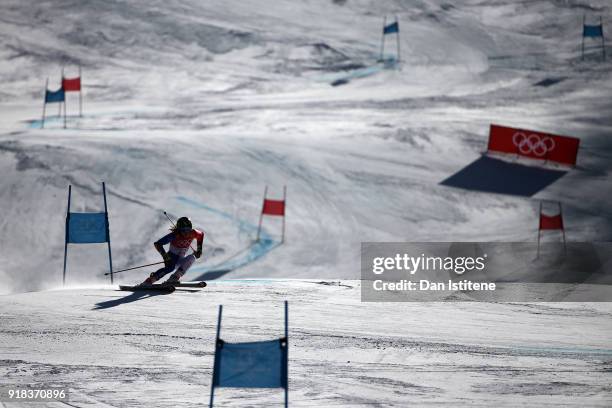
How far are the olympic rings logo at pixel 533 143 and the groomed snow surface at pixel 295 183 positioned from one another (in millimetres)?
937

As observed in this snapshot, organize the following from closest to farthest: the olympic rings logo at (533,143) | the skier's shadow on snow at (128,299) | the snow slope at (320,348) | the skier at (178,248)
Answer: the snow slope at (320,348) < the skier's shadow on snow at (128,299) < the skier at (178,248) < the olympic rings logo at (533,143)

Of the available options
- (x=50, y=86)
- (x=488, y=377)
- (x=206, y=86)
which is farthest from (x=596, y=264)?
(x=50, y=86)

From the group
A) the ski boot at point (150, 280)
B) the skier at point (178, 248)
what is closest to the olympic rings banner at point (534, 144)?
the skier at point (178, 248)

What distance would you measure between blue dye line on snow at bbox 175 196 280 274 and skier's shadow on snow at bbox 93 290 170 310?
419 cm

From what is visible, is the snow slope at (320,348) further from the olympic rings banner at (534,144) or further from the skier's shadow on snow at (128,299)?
the olympic rings banner at (534,144)

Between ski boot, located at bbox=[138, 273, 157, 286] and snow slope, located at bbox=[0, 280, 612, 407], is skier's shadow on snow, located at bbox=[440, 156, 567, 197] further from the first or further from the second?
ski boot, located at bbox=[138, 273, 157, 286]

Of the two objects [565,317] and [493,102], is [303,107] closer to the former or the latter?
[493,102]

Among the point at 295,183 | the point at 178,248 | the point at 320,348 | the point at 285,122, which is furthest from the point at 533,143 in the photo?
the point at 320,348

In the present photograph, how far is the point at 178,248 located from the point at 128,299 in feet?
3.91

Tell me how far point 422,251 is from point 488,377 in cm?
853

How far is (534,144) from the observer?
73.5 feet

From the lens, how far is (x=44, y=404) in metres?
8.29

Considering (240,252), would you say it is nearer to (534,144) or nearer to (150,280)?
(150,280)

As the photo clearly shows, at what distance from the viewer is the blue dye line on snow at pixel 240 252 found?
17562 mm
